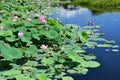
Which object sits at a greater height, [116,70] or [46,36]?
[46,36]

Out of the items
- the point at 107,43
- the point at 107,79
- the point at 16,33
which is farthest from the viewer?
the point at 107,43

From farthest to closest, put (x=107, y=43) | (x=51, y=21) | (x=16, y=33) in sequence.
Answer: (x=107, y=43), (x=51, y=21), (x=16, y=33)

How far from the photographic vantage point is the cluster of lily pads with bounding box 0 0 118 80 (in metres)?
4.61

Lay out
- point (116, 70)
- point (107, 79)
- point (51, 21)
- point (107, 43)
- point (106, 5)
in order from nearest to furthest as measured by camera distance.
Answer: point (107, 79), point (116, 70), point (51, 21), point (107, 43), point (106, 5)

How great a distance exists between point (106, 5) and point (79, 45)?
35.6 ft

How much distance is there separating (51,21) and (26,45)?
117 centimetres

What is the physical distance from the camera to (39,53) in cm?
Result: 568

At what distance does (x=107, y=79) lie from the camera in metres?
4.87

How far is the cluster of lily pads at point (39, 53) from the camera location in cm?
461

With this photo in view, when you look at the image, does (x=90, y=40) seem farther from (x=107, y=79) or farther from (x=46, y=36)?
(x=107, y=79)

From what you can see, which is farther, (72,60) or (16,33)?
(16,33)

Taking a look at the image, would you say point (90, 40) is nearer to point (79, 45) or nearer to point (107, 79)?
point (79, 45)

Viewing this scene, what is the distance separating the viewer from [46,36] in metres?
5.87

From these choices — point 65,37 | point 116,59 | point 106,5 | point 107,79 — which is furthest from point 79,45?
point 106,5
